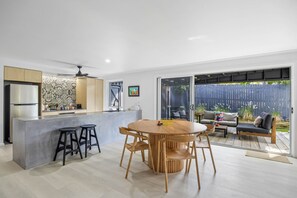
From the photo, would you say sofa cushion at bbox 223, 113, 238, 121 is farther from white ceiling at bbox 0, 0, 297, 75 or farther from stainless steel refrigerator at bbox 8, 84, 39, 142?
stainless steel refrigerator at bbox 8, 84, 39, 142

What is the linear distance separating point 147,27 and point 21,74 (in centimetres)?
425

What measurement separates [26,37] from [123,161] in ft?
9.39

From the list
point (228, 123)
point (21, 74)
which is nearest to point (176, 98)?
point (228, 123)

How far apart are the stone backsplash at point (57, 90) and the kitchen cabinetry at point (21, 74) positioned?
544 mm

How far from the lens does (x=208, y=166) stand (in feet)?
9.66

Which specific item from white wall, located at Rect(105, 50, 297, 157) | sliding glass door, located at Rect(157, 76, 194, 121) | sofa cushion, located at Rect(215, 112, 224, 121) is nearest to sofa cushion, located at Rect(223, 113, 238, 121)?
sofa cushion, located at Rect(215, 112, 224, 121)

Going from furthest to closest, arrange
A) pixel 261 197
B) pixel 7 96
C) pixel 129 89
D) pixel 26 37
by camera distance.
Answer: pixel 129 89
pixel 7 96
pixel 26 37
pixel 261 197

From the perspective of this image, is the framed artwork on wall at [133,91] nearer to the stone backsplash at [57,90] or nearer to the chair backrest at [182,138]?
the stone backsplash at [57,90]

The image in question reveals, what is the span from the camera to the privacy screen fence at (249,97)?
268 inches

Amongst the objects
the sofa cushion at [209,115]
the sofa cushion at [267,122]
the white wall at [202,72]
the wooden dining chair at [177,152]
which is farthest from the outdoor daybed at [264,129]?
the wooden dining chair at [177,152]

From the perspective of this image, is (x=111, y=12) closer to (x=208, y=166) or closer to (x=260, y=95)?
(x=208, y=166)

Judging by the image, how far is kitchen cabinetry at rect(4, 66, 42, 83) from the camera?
13.9 ft

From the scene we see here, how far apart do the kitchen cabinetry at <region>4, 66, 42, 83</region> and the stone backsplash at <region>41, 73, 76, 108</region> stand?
544 millimetres

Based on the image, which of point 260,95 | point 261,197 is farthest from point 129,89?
point 260,95
